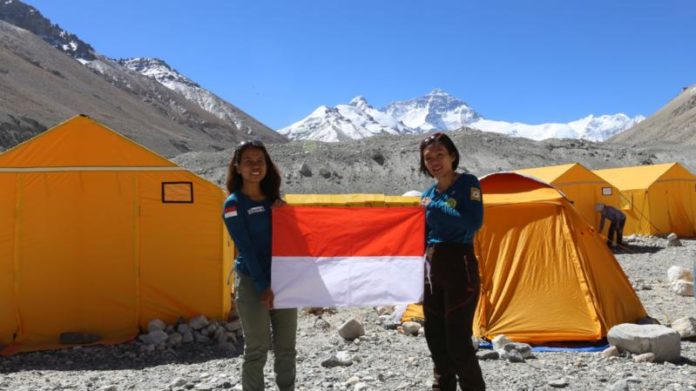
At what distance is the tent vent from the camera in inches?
331

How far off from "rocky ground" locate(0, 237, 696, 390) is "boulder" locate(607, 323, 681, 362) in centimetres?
13

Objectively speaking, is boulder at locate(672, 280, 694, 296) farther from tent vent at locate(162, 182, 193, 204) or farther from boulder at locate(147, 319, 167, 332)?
boulder at locate(147, 319, 167, 332)

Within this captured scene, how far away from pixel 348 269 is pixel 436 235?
1146mm

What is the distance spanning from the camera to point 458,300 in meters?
3.73

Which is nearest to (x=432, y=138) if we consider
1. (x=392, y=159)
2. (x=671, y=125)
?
(x=392, y=159)

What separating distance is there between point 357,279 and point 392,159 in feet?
136

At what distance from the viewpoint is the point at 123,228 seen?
826 cm

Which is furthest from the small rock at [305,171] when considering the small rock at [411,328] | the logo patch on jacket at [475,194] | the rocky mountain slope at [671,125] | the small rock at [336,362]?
the rocky mountain slope at [671,125]

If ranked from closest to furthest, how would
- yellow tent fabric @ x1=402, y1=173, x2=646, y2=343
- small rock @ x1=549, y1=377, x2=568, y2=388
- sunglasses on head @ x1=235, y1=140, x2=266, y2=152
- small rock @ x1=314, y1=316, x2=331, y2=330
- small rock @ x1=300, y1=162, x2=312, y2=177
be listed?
sunglasses on head @ x1=235, y1=140, x2=266, y2=152, small rock @ x1=549, y1=377, x2=568, y2=388, yellow tent fabric @ x1=402, y1=173, x2=646, y2=343, small rock @ x1=314, y1=316, x2=331, y2=330, small rock @ x1=300, y1=162, x2=312, y2=177

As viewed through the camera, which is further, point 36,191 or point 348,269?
point 36,191

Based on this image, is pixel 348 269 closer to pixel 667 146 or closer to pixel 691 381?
pixel 691 381

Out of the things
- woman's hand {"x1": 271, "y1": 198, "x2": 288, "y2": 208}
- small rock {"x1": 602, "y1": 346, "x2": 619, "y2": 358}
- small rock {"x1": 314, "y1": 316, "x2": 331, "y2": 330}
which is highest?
woman's hand {"x1": 271, "y1": 198, "x2": 288, "y2": 208}

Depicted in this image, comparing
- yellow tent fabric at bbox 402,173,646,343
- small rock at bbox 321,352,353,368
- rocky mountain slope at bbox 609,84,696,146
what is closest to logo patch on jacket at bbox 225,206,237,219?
small rock at bbox 321,352,353,368

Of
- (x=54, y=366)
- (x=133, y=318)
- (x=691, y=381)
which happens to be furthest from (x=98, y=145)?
(x=691, y=381)
